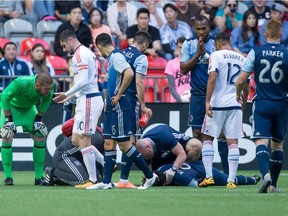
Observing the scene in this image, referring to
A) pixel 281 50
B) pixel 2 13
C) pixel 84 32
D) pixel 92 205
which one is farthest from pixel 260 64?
pixel 2 13

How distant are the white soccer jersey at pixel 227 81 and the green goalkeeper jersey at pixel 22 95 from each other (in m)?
2.48

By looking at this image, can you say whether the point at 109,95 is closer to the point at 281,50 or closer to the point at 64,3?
the point at 281,50

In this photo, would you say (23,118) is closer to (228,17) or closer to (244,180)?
(244,180)

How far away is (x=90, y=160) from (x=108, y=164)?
0.31 metres

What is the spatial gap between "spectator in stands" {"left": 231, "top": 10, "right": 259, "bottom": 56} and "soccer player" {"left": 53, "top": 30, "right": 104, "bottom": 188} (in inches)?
330

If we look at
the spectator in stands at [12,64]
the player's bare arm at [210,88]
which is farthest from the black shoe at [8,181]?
the spectator in stands at [12,64]

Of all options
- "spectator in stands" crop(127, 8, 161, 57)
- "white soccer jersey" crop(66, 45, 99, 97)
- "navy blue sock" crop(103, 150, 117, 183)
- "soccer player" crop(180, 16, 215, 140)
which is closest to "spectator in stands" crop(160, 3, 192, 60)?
"spectator in stands" crop(127, 8, 161, 57)

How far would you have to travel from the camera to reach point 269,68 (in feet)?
44.0

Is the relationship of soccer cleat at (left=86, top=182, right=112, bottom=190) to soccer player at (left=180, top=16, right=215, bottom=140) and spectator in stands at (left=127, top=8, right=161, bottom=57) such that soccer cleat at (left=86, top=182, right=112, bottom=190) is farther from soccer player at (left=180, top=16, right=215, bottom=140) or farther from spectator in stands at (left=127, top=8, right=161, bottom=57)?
spectator in stands at (left=127, top=8, right=161, bottom=57)

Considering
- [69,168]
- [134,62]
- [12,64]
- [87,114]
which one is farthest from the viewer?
[12,64]

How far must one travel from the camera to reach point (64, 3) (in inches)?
921

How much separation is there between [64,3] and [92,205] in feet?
40.3

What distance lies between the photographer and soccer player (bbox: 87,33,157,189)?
14.2 metres

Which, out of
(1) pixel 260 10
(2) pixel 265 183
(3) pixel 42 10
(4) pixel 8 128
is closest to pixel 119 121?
(4) pixel 8 128
